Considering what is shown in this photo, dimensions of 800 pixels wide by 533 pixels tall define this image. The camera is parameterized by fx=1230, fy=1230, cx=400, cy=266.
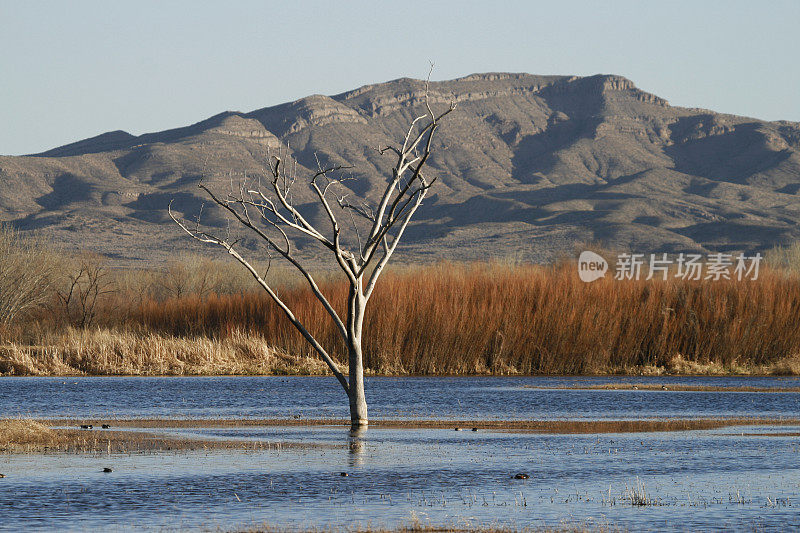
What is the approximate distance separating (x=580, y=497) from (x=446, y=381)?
67.0 feet

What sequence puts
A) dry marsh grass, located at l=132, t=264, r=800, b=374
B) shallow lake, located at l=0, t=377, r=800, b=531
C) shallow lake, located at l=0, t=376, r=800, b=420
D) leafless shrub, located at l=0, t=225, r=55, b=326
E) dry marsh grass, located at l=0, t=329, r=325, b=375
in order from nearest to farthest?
1. shallow lake, located at l=0, t=377, r=800, b=531
2. shallow lake, located at l=0, t=376, r=800, b=420
3. dry marsh grass, located at l=132, t=264, r=800, b=374
4. dry marsh grass, located at l=0, t=329, r=325, b=375
5. leafless shrub, located at l=0, t=225, r=55, b=326

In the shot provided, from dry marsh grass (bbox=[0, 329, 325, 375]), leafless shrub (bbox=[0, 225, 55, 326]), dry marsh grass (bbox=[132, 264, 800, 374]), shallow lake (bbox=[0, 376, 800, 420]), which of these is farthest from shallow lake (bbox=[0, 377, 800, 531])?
leafless shrub (bbox=[0, 225, 55, 326])

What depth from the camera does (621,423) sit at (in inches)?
894

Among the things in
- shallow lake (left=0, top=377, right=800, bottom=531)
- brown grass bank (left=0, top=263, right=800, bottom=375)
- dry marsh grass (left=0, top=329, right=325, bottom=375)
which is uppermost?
brown grass bank (left=0, top=263, right=800, bottom=375)

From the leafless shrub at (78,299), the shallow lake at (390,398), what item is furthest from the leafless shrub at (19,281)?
the shallow lake at (390,398)

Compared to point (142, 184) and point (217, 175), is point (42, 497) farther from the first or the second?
point (142, 184)

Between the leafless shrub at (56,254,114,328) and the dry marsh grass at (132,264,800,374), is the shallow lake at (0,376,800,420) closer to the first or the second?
the dry marsh grass at (132,264,800,374)

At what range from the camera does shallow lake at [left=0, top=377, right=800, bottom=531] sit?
12266 millimetres

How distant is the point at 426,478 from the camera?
15.2 meters

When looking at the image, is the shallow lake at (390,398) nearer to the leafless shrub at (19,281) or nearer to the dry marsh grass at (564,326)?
the dry marsh grass at (564,326)

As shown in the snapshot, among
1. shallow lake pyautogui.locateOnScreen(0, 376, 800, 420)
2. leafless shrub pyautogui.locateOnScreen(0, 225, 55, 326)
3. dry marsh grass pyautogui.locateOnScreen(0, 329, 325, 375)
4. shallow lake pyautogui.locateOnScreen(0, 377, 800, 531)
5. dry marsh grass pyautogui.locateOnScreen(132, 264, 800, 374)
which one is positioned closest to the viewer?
shallow lake pyautogui.locateOnScreen(0, 377, 800, 531)

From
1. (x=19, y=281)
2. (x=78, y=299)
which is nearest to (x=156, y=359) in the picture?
(x=19, y=281)

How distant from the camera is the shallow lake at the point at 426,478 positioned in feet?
40.2

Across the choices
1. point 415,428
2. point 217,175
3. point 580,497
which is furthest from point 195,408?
point 217,175
